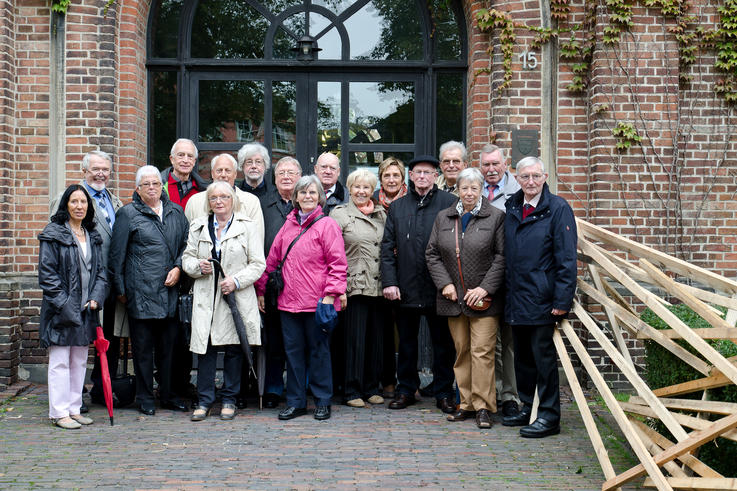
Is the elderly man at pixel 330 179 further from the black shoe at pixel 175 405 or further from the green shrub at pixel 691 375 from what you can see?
the green shrub at pixel 691 375

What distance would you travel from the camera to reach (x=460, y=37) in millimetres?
8195

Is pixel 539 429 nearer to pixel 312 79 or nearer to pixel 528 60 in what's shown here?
pixel 528 60

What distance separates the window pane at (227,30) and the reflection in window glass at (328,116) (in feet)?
2.59

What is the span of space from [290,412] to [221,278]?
1196 mm

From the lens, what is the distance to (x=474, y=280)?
584cm

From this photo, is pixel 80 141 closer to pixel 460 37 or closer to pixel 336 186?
pixel 336 186

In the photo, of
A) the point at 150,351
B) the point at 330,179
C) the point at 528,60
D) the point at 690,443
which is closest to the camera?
the point at 690,443

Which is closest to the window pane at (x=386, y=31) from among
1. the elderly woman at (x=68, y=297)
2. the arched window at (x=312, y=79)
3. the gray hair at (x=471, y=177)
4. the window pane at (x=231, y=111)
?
the arched window at (x=312, y=79)

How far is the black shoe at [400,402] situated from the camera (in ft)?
20.5

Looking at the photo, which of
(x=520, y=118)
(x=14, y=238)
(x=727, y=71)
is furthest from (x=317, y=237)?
(x=727, y=71)

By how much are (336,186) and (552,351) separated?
244 cm

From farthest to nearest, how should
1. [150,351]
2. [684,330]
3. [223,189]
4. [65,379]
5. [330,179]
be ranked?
1. [330,179]
2. [150,351]
3. [223,189]
4. [65,379]
5. [684,330]

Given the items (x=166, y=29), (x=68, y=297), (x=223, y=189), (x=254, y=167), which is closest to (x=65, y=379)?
(x=68, y=297)

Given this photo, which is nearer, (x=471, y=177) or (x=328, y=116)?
(x=471, y=177)
